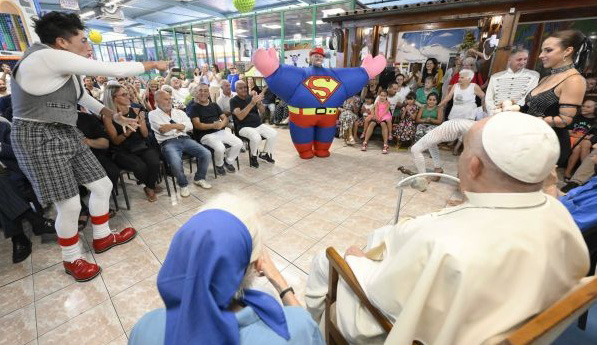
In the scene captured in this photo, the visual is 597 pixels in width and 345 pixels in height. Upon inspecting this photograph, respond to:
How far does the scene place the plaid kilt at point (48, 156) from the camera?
1524 millimetres

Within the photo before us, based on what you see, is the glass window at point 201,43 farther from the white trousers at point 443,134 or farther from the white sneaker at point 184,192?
the white trousers at point 443,134

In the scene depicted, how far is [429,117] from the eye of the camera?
15.0 ft

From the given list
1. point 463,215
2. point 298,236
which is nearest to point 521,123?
point 463,215

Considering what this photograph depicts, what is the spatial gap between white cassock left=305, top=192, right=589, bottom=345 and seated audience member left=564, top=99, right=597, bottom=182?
3.74 metres

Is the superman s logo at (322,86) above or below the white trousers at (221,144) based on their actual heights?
above

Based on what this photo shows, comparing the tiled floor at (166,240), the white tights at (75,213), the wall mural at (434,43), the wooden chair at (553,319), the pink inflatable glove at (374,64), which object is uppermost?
the wall mural at (434,43)

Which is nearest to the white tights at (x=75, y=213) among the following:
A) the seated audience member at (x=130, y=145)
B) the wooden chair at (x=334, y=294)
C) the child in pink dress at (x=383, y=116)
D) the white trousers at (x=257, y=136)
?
the seated audience member at (x=130, y=145)

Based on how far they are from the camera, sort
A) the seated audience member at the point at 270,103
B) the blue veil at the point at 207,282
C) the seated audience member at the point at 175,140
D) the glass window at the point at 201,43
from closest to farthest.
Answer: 1. the blue veil at the point at 207,282
2. the seated audience member at the point at 175,140
3. the seated audience member at the point at 270,103
4. the glass window at the point at 201,43

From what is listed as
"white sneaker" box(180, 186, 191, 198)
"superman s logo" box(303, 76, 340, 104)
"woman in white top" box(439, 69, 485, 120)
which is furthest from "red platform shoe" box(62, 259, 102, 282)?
"woman in white top" box(439, 69, 485, 120)

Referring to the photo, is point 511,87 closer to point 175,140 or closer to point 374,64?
point 374,64

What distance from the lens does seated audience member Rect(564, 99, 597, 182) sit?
3398 millimetres

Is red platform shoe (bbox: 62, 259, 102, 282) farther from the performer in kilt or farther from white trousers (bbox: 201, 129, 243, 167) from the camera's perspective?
white trousers (bbox: 201, 129, 243, 167)

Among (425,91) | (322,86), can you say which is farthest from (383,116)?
(322,86)

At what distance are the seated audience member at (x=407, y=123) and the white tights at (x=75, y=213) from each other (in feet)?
13.7
